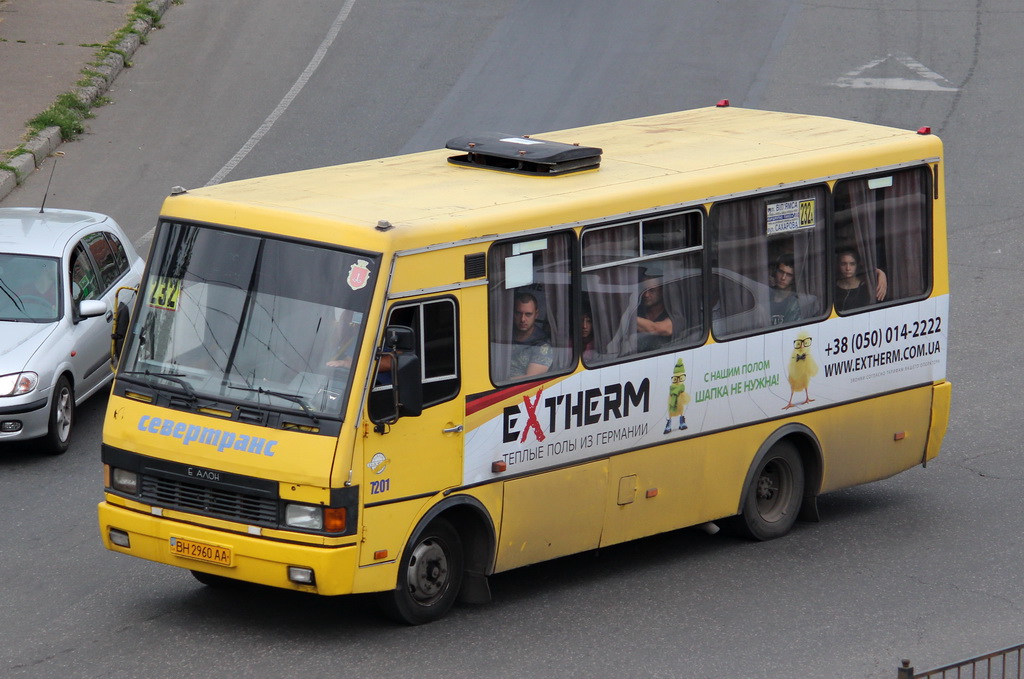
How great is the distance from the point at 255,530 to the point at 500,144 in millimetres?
3221

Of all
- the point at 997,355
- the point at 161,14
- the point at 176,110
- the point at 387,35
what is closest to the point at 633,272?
the point at 997,355

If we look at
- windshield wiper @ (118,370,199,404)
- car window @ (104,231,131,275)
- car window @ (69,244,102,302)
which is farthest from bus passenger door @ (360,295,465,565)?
car window @ (104,231,131,275)

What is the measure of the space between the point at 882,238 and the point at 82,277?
22.8 feet

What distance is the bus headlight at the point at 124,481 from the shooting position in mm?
8945

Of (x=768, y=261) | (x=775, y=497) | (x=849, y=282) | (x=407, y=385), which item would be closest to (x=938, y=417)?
(x=849, y=282)

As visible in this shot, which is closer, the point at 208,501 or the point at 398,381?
the point at 398,381

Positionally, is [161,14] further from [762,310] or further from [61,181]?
[762,310]

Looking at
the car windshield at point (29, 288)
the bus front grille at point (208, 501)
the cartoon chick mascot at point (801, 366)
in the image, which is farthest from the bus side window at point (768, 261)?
the car windshield at point (29, 288)

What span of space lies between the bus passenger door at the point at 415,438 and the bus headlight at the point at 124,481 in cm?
145

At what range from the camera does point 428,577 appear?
9.11m

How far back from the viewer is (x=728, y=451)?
34.7ft

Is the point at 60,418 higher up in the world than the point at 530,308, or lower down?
lower down

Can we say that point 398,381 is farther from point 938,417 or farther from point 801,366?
point 938,417

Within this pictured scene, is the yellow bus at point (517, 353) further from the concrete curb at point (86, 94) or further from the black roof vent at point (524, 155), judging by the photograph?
the concrete curb at point (86, 94)
